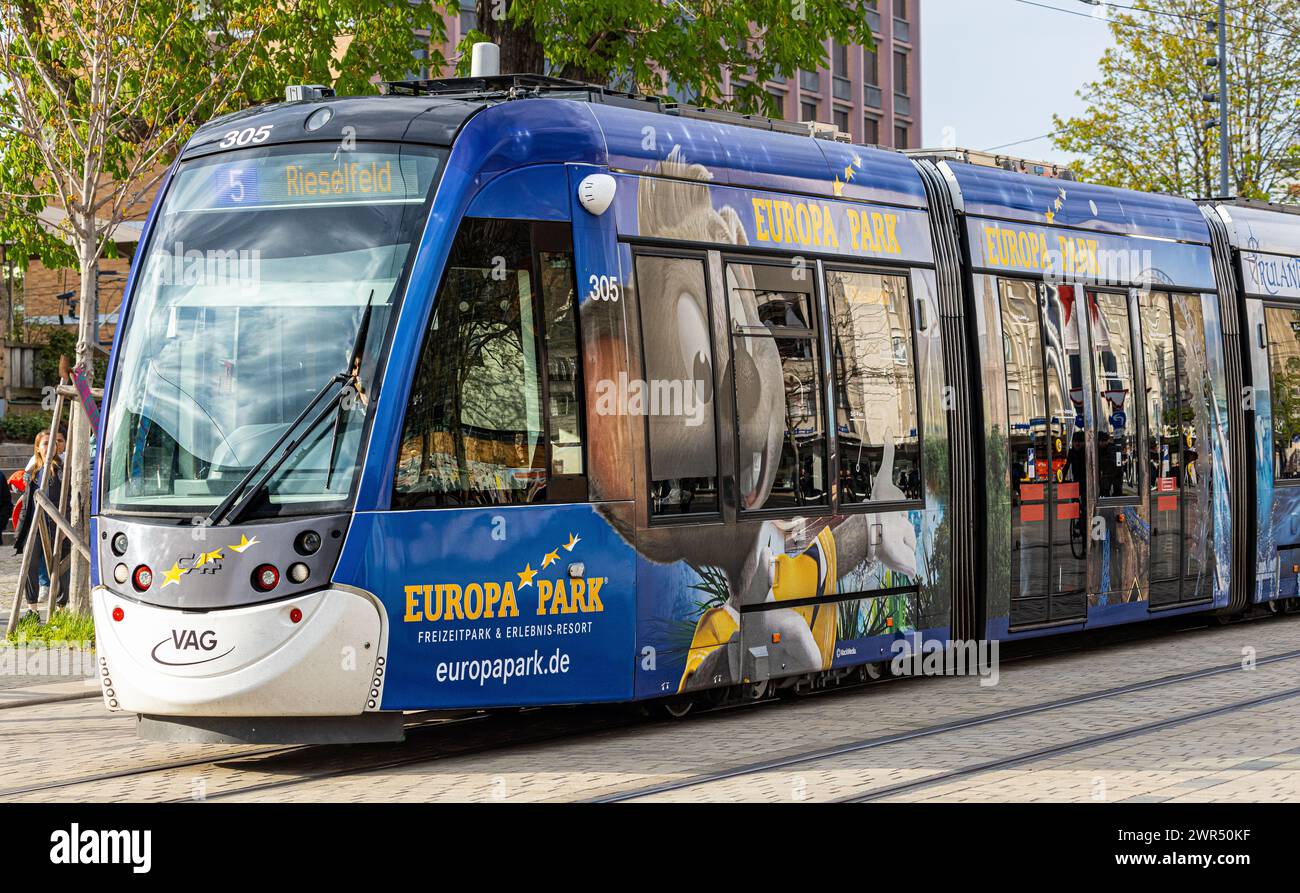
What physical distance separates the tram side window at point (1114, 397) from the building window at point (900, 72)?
5850 cm

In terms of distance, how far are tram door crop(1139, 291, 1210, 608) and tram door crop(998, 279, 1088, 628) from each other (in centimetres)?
111

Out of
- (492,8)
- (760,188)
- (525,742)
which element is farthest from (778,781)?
(492,8)

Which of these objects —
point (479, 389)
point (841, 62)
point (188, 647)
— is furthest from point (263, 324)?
point (841, 62)

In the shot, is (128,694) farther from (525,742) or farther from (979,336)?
(979,336)

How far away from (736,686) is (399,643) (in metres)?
2.81

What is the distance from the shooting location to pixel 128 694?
8.89 metres

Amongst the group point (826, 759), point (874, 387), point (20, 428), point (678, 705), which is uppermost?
point (20, 428)

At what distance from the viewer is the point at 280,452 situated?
8.76m

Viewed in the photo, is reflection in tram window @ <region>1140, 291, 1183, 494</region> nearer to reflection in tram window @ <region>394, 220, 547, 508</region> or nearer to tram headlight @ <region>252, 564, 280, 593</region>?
reflection in tram window @ <region>394, 220, 547, 508</region>

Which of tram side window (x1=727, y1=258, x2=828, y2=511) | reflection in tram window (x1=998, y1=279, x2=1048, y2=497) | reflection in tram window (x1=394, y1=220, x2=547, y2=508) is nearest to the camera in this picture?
reflection in tram window (x1=394, y1=220, x2=547, y2=508)

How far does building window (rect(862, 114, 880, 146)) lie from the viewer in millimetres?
69238

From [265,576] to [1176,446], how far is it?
851cm

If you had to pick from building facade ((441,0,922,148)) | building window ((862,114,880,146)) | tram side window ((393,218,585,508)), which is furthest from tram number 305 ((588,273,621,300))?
building window ((862,114,880,146))

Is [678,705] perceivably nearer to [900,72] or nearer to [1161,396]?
[1161,396]
